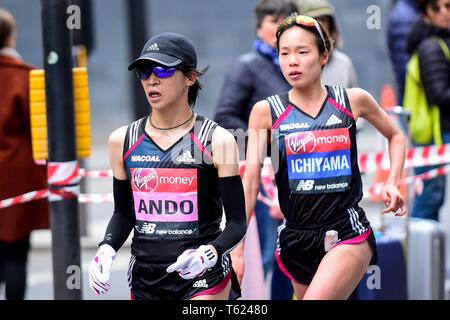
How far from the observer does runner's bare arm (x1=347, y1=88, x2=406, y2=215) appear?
169 inches

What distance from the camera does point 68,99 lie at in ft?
17.4

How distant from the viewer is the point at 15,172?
6.45m

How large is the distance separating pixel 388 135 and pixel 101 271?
5.33 ft

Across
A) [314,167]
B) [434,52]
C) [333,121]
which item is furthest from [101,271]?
[434,52]

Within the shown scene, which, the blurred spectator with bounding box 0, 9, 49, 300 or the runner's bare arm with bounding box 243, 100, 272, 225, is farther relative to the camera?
the blurred spectator with bounding box 0, 9, 49, 300

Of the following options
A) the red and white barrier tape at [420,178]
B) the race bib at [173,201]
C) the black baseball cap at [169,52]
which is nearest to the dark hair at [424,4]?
the red and white barrier tape at [420,178]

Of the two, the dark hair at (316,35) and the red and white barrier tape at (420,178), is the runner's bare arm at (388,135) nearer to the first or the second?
the dark hair at (316,35)

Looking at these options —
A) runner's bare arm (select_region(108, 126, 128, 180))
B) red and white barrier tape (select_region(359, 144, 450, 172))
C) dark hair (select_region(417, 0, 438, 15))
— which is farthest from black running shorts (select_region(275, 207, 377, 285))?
dark hair (select_region(417, 0, 438, 15))

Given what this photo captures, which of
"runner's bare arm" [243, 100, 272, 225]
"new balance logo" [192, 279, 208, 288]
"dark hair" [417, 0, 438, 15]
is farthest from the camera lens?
"dark hair" [417, 0, 438, 15]

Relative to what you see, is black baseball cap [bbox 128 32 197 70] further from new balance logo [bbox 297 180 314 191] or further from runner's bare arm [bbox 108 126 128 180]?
new balance logo [bbox 297 180 314 191]

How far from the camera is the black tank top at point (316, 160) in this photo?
4.25m

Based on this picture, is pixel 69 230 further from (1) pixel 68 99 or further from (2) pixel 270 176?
(2) pixel 270 176

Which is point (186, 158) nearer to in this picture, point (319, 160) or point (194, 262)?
point (194, 262)

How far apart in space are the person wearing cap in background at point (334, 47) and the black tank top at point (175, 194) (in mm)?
2152
